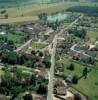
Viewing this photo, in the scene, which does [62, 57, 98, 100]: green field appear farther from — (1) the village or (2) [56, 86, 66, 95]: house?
(2) [56, 86, 66, 95]: house

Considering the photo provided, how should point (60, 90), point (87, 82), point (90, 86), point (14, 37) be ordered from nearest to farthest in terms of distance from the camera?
1. point (60, 90)
2. point (90, 86)
3. point (87, 82)
4. point (14, 37)

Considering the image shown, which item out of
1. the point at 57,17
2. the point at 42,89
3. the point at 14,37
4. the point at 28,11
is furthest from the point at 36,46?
the point at 28,11

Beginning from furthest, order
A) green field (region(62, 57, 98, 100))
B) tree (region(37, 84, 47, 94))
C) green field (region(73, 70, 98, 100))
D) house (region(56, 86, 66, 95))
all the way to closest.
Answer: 1. green field (region(62, 57, 98, 100))
2. green field (region(73, 70, 98, 100))
3. house (region(56, 86, 66, 95))
4. tree (region(37, 84, 47, 94))

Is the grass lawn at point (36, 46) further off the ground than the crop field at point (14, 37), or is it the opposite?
the crop field at point (14, 37)

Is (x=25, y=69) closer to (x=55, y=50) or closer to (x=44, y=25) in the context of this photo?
(x=55, y=50)

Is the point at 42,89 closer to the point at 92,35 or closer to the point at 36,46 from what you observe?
the point at 36,46

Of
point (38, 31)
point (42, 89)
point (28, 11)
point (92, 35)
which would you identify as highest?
point (28, 11)

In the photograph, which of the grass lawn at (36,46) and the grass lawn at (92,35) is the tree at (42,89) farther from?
the grass lawn at (92,35)

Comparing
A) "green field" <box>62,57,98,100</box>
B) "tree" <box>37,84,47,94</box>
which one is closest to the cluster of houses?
"green field" <box>62,57,98,100</box>

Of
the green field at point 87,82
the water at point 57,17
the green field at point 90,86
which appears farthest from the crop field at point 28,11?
the green field at point 90,86

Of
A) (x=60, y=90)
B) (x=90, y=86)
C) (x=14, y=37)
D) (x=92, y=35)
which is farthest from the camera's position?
(x=92, y=35)

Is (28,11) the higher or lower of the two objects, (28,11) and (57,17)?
the higher

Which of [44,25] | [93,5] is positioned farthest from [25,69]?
[93,5]
